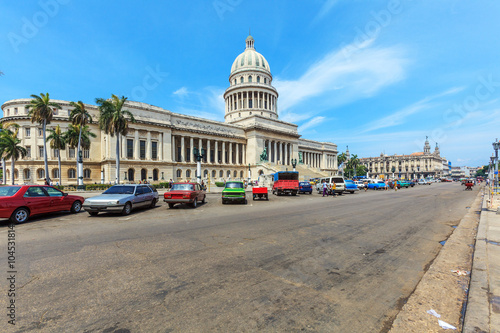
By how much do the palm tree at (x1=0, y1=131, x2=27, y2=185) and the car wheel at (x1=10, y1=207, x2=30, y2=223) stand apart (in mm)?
42078

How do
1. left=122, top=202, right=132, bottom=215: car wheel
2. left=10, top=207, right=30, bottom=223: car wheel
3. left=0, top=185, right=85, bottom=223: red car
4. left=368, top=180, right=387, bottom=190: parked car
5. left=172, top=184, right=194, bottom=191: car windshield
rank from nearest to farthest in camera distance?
1. left=0, top=185, right=85, bottom=223: red car
2. left=10, top=207, right=30, bottom=223: car wheel
3. left=122, top=202, right=132, bottom=215: car wheel
4. left=172, top=184, right=194, bottom=191: car windshield
5. left=368, top=180, right=387, bottom=190: parked car

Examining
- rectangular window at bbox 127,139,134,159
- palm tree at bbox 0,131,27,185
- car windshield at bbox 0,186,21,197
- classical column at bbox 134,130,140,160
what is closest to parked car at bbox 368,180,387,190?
car windshield at bbox 0,186,21,197

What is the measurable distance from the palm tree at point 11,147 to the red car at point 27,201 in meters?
41.0

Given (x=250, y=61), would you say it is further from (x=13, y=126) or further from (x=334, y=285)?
(x=334, y=285)

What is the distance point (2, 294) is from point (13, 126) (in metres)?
58.8

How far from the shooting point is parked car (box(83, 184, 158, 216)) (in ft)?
35.5

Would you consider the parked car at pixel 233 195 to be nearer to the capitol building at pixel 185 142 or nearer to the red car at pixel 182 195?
the red car at pixel 182 195

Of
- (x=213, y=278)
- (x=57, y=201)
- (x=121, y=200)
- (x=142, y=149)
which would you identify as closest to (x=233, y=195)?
(x=121, y=200)

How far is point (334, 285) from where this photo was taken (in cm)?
405

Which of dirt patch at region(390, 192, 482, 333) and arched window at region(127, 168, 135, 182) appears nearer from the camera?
dirt patch at region(390, 192, 482, 333)

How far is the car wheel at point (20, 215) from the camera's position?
9180mm

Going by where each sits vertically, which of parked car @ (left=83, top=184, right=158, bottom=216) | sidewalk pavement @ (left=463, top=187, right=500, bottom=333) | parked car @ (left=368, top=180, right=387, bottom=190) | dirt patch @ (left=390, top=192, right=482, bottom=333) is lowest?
parked car @ (left=368, top=180, right=387, bottom=190)

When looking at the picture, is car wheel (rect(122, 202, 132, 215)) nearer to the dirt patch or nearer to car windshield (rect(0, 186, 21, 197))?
car windshield (rect(0, 186, 21, 197))

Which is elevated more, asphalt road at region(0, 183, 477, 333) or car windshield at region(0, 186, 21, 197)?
car windshield at region(0, 186, 21, 197)
